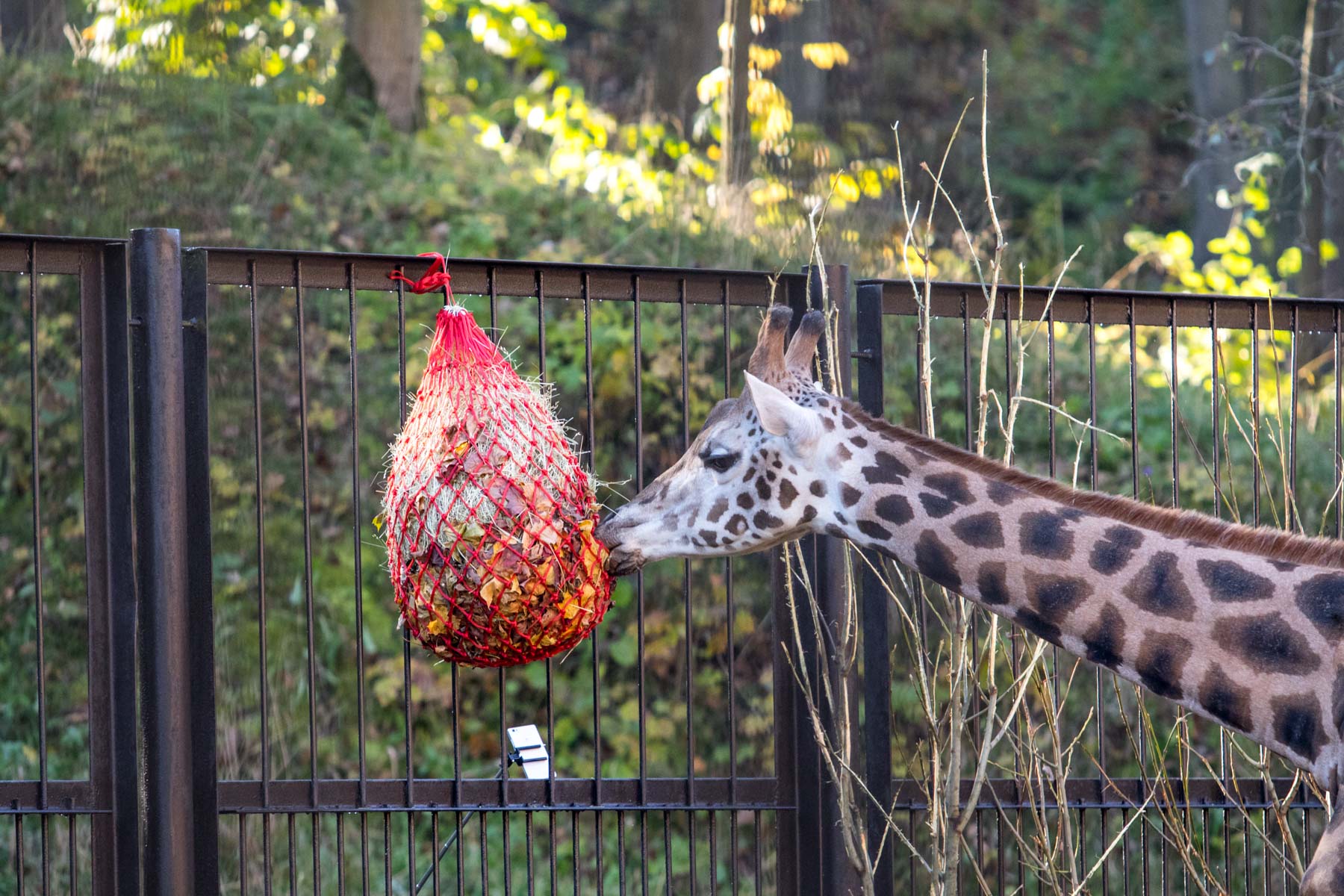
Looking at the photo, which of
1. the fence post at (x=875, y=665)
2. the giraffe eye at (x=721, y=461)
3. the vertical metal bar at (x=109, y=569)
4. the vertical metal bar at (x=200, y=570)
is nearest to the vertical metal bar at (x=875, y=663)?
the fence post at (x=875, y=665)

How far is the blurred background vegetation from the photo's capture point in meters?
6.84

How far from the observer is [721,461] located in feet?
10.8

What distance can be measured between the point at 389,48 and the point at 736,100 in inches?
92.9

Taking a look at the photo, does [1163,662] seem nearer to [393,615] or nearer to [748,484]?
[748,484]

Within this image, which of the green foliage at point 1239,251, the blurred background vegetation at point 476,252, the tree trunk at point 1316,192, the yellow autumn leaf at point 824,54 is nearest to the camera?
the blurred background vegetation at point 476,252

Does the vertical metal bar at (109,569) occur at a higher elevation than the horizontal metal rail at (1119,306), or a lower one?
lower

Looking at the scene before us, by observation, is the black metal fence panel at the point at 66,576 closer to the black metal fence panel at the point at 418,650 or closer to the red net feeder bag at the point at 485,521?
the black metal fence panel at the point at 418,650

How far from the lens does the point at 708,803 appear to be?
151 inches

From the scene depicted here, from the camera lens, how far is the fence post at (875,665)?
12.8 feet

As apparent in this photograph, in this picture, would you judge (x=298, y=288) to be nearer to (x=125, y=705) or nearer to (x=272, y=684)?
(x=125, y=705)

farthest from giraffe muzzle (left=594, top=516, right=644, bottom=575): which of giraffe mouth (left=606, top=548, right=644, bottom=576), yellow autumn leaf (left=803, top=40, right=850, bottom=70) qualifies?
yellow autumn leaf (left=803, top=40, right=850, bottom=70)

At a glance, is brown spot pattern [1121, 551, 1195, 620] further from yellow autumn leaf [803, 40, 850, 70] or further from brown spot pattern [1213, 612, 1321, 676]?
yellow autumn leaf [803, 40, 850, 70]

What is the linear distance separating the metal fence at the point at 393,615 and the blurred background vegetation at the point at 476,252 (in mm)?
31

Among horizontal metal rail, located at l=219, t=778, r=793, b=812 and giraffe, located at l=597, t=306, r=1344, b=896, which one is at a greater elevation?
giraffe, located at l=597, t=306, r=1344, b=896
